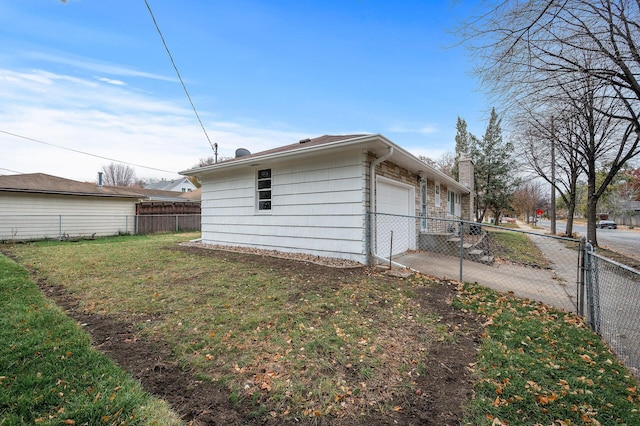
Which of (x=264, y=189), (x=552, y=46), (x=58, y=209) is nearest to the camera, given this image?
(x=552, y=46)

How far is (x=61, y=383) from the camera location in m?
2.12

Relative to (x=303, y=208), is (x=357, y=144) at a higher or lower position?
higher

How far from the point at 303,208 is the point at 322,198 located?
67cm

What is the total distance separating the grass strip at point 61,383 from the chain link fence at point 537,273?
125 inches

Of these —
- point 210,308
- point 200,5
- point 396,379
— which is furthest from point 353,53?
point 396,379

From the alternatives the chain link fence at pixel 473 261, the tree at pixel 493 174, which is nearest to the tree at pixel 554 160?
the tree at pixel 493 174

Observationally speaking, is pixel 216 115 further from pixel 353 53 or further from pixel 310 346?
pixel 310 346

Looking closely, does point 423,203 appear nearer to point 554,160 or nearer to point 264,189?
point 264,189

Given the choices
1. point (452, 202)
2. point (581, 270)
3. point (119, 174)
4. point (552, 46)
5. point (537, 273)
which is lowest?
point (537, 273)

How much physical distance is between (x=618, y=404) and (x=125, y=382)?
377cm

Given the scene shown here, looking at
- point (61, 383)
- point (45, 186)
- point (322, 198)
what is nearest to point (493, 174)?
point (322, 198)

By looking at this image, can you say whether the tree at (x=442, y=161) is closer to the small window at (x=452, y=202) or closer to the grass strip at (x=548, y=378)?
the small window at (x=452, y=202)

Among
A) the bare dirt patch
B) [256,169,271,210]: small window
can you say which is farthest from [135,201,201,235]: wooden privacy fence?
the bare dirt patch

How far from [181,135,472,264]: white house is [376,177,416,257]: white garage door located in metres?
0.03
